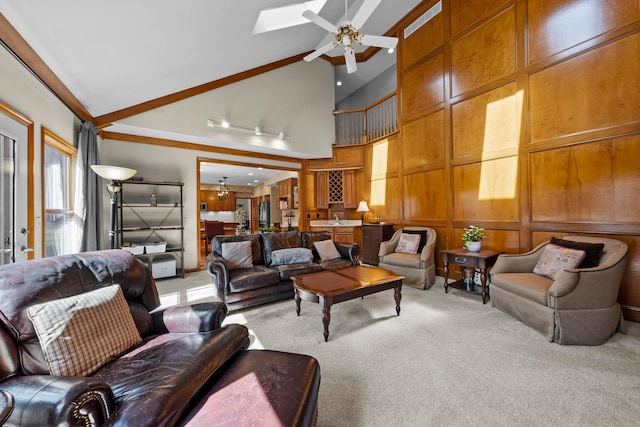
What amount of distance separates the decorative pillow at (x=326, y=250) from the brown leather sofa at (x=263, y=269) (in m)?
0.07

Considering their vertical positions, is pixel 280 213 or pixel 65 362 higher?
pixel 280 213

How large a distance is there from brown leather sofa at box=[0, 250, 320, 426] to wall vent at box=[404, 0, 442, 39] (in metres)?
5.71

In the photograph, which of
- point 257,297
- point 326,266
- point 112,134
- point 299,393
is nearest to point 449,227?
point 326,266

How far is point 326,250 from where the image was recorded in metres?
4.05

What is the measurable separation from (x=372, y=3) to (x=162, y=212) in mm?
4754

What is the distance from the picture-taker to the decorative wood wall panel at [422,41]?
14.6 feet

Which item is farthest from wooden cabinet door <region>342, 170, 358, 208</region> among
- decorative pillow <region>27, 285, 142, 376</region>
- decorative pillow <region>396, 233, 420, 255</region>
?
decorative pillow <region>27, 285, 142, 376</region>

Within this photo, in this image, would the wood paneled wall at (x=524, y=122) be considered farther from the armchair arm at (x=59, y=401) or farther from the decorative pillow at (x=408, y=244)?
the armchair arm at (x=59, y=401)

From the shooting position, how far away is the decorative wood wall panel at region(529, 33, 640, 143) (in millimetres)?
2633

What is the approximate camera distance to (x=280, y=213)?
10.3m

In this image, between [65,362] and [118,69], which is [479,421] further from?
[118,69]

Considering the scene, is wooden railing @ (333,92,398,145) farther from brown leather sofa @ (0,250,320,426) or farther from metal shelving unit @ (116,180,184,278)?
brown leather sofa @ (0,250,320,426)

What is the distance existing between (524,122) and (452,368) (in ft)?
10.8

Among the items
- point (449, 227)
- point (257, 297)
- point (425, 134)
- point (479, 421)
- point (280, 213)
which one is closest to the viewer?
point (479, 421)
